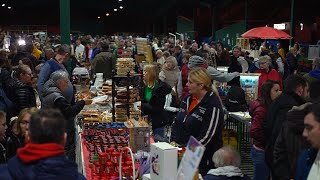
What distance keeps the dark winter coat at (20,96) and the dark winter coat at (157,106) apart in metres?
1.46

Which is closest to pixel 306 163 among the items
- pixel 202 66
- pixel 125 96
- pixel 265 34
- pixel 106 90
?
pixel 125 96

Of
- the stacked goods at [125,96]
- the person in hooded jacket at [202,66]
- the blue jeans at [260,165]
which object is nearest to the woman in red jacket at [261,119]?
the blue jeans at [260,165]

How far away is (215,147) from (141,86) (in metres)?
1.78

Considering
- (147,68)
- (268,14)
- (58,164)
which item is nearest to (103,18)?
(268,14)

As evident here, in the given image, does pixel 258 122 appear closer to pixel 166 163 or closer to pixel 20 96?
pixel 166 163

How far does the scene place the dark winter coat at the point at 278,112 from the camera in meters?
4.23

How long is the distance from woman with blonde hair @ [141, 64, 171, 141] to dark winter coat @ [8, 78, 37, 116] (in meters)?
1.45

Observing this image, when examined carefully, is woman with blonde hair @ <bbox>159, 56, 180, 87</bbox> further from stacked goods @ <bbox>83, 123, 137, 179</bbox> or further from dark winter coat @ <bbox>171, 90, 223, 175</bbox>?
dark winter coat @ <bbox>171, 90, 223, 175</bbox>

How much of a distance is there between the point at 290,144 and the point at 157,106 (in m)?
2.38

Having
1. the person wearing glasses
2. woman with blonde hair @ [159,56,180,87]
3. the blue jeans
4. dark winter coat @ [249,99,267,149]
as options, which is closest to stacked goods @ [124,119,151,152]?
dark winter coat @ [249,99,267,149]

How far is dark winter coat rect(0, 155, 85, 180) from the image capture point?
2.24m

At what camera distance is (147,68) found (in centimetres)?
604

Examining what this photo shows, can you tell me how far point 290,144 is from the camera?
12.5 feet

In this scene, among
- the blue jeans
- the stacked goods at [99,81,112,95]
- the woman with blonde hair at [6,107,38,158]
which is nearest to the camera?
the woman with blonde hair at [6,107,38,158]
